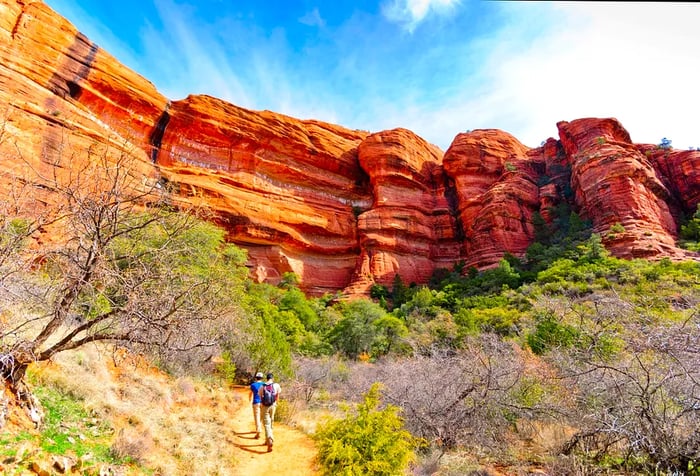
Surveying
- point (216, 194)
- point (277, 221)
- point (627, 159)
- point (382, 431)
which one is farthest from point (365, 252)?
point (382, 431)

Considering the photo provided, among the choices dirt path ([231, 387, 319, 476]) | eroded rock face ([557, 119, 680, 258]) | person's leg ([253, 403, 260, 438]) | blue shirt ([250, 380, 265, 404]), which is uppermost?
eroded rock face ([557, 119, 680, 258])

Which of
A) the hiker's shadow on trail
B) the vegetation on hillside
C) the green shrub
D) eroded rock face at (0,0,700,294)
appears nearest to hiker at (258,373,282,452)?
the hiker's shadow on trail

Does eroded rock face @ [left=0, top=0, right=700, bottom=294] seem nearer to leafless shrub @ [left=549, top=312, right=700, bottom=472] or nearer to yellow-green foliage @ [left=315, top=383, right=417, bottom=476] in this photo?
yellow-green foliage @ [left=315, top=383, right=417, bottom=476]

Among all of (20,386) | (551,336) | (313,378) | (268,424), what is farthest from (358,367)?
(20,386)

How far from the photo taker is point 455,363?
830cm

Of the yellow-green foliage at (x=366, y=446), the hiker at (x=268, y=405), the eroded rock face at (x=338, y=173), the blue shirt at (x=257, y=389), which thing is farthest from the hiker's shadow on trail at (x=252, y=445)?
the eroded rock face at (x=338, y=173)

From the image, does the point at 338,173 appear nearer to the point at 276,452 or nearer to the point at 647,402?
the point at 276,452

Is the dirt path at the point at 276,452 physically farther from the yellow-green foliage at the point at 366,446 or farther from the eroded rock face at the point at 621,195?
the eroded rock face at the point at 621,195

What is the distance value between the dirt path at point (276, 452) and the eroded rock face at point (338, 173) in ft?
59.1

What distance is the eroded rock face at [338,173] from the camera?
84.6 feet

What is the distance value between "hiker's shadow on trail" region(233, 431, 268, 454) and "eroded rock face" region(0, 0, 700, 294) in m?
18.1

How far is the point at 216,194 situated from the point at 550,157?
36.7 metres

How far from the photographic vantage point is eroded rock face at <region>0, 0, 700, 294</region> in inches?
1015

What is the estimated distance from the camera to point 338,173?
131 ft
